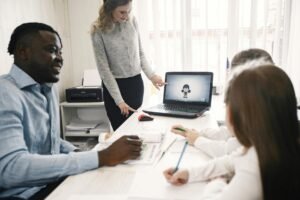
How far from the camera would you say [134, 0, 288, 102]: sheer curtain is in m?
2.66

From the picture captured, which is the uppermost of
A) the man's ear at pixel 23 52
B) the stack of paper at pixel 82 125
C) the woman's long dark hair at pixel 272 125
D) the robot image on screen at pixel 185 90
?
the man's ear at pixel 23 52

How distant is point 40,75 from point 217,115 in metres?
1.07

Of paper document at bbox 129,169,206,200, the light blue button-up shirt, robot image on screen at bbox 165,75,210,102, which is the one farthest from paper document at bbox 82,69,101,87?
paper document at bbox 129,169,206,200

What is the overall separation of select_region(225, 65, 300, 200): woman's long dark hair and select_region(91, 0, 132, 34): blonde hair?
137 cm

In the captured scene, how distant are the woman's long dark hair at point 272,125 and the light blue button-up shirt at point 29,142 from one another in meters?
0.59

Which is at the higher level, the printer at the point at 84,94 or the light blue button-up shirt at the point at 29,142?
the light blue button-up shirt at the point at 29,142

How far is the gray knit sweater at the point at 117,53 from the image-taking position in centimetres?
203

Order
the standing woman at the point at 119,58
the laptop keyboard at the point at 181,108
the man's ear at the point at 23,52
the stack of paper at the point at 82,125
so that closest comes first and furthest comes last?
1. the man's ear at the point at 23,52
2. the laptop keyboard at the point at 181,108
3. the standing woman at the point at 119,58
4. the stack of paper at the point at 82,125

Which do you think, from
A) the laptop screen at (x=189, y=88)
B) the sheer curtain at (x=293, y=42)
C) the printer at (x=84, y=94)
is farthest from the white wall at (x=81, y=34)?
the sheer curtain at (x=293, y=42)

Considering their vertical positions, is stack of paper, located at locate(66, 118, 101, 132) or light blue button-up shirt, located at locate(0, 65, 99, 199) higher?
light blue button-up shirt, located at locate(0, 65, 99, 199)

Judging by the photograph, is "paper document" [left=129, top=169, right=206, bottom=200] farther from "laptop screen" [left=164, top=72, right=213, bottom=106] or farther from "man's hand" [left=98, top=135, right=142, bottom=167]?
"laptop screen" [left=164, top=72, right=213, bottom=106]

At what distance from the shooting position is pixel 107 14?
77.0 inches

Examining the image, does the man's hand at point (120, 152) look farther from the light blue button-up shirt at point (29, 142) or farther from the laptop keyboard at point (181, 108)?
the laptop keyboard at point (181, 108)

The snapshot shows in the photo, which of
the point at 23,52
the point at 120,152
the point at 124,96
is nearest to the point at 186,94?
the point at 124,96
